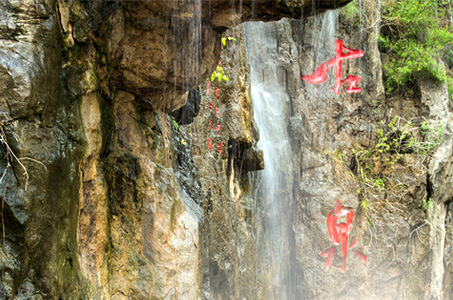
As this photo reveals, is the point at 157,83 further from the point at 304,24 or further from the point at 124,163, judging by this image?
the point at 304,24

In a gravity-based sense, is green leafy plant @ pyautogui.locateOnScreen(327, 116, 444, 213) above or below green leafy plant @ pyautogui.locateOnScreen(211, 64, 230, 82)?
below

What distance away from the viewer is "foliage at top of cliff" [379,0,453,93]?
8562 mm

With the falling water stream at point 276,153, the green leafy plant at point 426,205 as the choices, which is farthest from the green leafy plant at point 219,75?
the green leafy plant at point 426,205

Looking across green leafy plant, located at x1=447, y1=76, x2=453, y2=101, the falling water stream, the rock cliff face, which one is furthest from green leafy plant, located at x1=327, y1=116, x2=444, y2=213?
the rock cliff face

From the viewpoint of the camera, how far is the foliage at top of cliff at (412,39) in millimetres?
8562

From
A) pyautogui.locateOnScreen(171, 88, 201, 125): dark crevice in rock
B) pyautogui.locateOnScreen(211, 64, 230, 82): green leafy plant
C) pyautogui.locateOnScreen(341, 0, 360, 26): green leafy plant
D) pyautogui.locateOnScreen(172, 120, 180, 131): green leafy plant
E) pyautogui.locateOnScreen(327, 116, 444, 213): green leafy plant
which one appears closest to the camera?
pyautogui.locateOnScreen(172, 120, 180, 131): green leafy plant

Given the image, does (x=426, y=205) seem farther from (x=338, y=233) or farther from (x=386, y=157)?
(x=338, y=233)

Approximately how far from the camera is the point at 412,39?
892 centimetres

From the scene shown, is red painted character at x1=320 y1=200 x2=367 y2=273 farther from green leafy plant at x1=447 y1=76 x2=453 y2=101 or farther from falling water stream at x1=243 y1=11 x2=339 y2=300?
green leafy plant at x1=447 y1=76 x2=453 y2=101

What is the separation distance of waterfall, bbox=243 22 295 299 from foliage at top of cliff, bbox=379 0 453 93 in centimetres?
264

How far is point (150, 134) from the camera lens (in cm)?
373

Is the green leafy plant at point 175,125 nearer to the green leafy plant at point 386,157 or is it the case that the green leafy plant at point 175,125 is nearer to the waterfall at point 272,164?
the waterfall at point 272,164

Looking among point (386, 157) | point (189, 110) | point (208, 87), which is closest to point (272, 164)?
point (386, 157)

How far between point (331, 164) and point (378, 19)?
3485 millimetres
